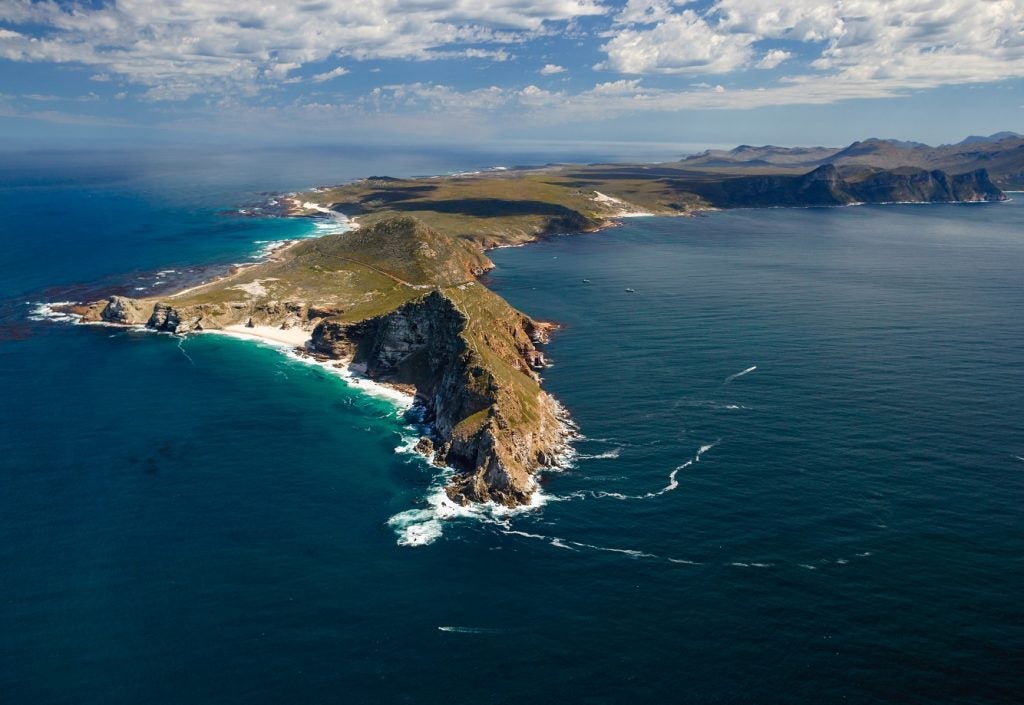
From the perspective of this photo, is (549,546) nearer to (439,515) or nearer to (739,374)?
(439,515)

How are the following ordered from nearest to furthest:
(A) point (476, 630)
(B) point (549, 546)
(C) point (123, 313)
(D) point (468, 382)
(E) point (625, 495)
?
(A) point (476, 630), (B) point (549, 546), (E) point (625, 495), (D) point (468, 382), (C) point (123, 313)

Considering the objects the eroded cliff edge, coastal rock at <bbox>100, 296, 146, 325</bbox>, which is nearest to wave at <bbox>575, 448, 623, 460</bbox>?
the eroded cliff edge

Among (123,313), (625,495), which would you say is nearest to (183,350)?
(123,313)

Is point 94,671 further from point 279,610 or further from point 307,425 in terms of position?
point 307,425

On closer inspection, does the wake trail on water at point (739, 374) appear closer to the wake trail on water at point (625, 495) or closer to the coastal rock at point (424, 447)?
the wake trail on water at point (625, 495)

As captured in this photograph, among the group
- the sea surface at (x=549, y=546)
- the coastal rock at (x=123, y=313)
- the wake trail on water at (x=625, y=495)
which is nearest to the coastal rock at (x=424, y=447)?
the sea surface at (x=549, y=546)

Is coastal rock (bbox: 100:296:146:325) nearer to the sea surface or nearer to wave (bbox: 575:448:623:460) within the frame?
the sea surface
